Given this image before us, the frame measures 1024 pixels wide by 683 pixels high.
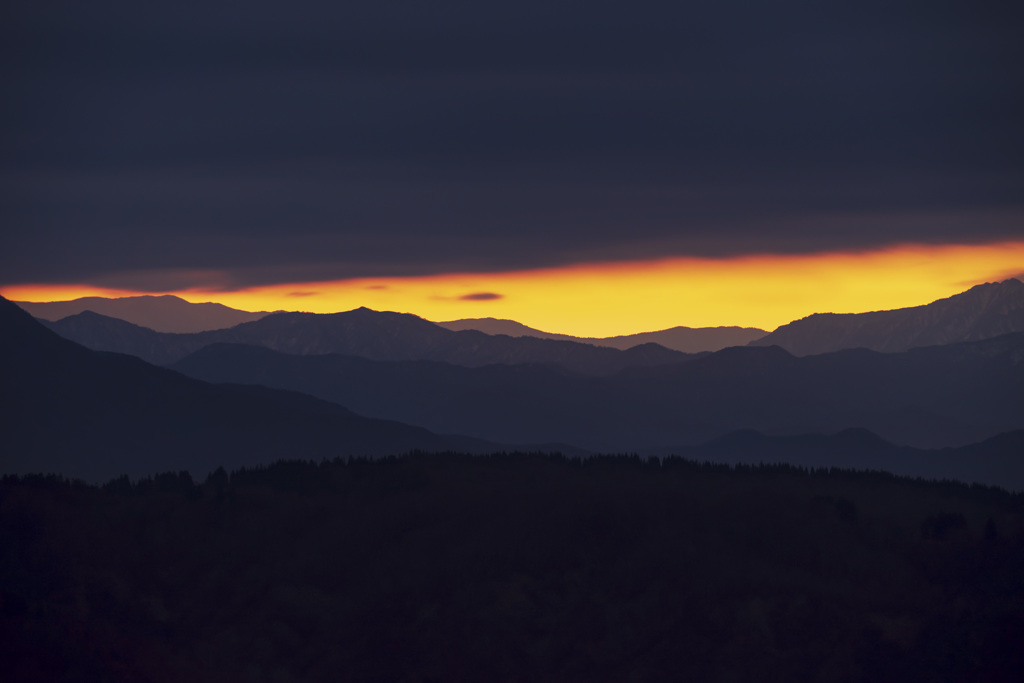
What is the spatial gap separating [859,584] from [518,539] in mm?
42063

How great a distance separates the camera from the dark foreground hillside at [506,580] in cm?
12812

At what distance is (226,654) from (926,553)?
3223 inches

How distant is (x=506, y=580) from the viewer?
152 meters

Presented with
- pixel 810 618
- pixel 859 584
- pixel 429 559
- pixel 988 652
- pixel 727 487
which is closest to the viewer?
pixel 988 652

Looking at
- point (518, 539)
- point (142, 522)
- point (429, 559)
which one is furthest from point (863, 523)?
point (142, 522)

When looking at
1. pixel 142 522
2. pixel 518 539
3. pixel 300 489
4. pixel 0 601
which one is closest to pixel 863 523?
pixel 518 539

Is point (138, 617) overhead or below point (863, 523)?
below

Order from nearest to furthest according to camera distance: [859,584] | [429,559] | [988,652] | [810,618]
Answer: [988,652]
[810,618]
[859,584]
[429,559]

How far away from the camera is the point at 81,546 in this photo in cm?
14950

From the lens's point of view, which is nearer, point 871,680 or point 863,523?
point 871,680

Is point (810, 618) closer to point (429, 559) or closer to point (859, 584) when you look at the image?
point (859, 584)

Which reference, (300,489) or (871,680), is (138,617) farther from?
(871,680)

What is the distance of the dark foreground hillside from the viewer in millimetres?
128125

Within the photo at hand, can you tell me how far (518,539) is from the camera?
163 metres
